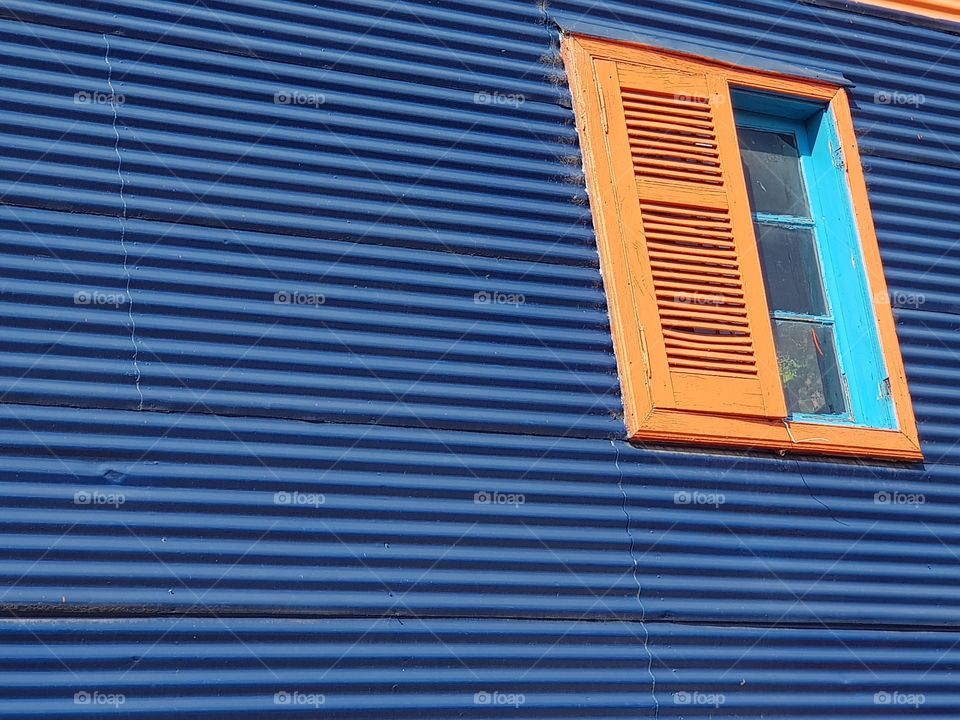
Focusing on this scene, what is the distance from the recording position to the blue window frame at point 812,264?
5.27 meters

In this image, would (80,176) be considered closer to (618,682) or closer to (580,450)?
(580,450)

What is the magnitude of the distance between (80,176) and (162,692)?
1782 millimetres

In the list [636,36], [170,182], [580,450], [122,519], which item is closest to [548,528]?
[580,450]

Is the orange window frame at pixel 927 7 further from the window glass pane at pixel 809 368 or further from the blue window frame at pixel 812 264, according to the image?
the window glass pane at pixel 809 368
